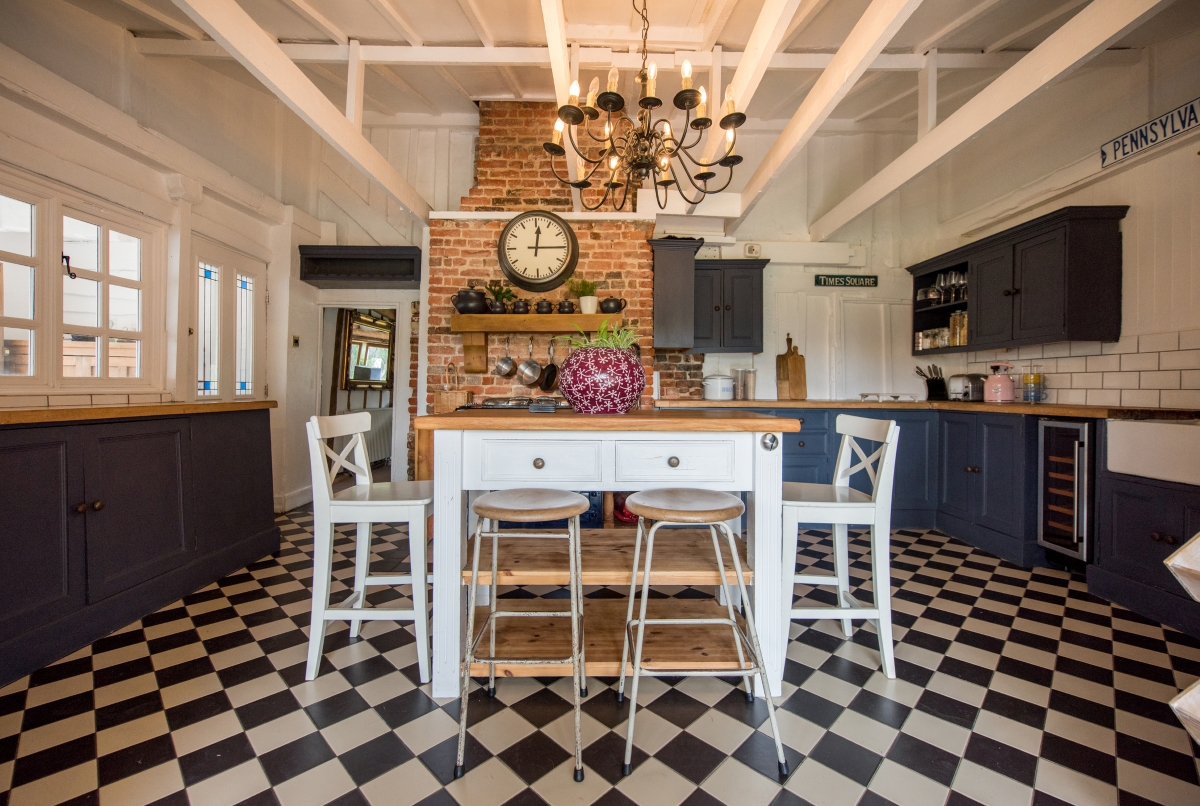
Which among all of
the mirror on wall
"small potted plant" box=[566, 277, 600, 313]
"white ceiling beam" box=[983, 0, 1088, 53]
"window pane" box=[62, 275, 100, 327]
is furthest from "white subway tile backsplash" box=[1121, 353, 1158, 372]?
the mirror on wall

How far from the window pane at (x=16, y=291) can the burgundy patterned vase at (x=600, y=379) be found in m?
2.86

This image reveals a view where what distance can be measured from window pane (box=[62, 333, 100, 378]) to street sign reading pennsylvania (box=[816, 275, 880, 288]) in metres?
5.84

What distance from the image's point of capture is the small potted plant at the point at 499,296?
428cm

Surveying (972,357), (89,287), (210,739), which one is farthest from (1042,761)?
(89,287)

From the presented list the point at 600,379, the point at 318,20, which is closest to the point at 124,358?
the point at 318,20

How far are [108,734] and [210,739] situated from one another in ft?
1.14

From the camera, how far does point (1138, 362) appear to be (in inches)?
132

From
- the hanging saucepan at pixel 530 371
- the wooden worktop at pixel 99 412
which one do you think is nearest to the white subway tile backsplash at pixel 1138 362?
the hanging saucepan at pixel 530 371

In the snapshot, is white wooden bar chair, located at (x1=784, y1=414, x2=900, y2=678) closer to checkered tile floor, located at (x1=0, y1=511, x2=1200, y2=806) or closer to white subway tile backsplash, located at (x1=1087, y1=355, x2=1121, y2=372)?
checkered tile floor, located at (x1=0, y1=511, x2=1200, y2=806)

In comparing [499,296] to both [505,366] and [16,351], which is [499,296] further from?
[16,351]

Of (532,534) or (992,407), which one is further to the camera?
(992,407)

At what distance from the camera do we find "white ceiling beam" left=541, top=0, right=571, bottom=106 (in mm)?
2498

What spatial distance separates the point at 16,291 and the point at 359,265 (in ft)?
8.55

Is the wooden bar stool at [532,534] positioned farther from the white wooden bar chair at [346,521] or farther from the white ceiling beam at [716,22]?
the white ceiling beam at [716,22]
